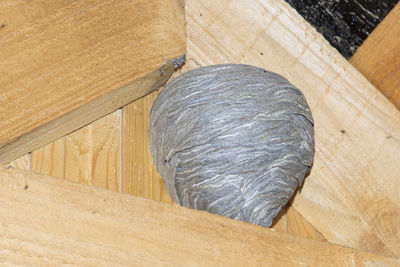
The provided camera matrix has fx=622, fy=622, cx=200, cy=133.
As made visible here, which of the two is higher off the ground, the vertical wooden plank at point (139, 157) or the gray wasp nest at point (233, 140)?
the gray wasp nest at point (233, 140)

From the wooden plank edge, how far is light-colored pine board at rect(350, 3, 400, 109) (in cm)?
41

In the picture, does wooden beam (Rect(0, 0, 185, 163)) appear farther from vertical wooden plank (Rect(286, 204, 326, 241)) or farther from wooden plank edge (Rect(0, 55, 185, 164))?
vertical wooden plank (Rect(286, 204, 326, 241))

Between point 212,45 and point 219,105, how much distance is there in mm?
165

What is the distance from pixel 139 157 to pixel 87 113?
21 cm

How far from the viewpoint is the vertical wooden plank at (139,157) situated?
1305 millimetres

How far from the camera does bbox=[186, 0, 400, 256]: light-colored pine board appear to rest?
4.37 feet

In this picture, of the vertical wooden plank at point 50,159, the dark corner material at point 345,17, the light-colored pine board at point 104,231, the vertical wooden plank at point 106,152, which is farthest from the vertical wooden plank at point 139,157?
the light-colored pine board at point 104,231

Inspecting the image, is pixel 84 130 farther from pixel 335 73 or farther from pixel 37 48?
pixel 335 73

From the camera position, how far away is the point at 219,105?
4.37ft

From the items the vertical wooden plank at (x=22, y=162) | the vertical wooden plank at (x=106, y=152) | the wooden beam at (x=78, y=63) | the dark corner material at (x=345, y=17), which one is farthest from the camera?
the dark corner material at (x=345, y=17)

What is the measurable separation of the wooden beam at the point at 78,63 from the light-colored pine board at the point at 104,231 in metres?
0.32

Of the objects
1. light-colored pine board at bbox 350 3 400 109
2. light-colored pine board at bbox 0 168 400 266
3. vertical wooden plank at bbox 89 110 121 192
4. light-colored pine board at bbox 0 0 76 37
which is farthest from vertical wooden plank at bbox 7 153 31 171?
light-colored pine board at bbox 350 3 400 109

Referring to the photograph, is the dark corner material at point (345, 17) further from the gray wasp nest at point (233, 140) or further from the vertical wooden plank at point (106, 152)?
the vertical wooden plank at point (106, 152)

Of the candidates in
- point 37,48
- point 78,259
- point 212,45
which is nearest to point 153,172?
point 212,45
